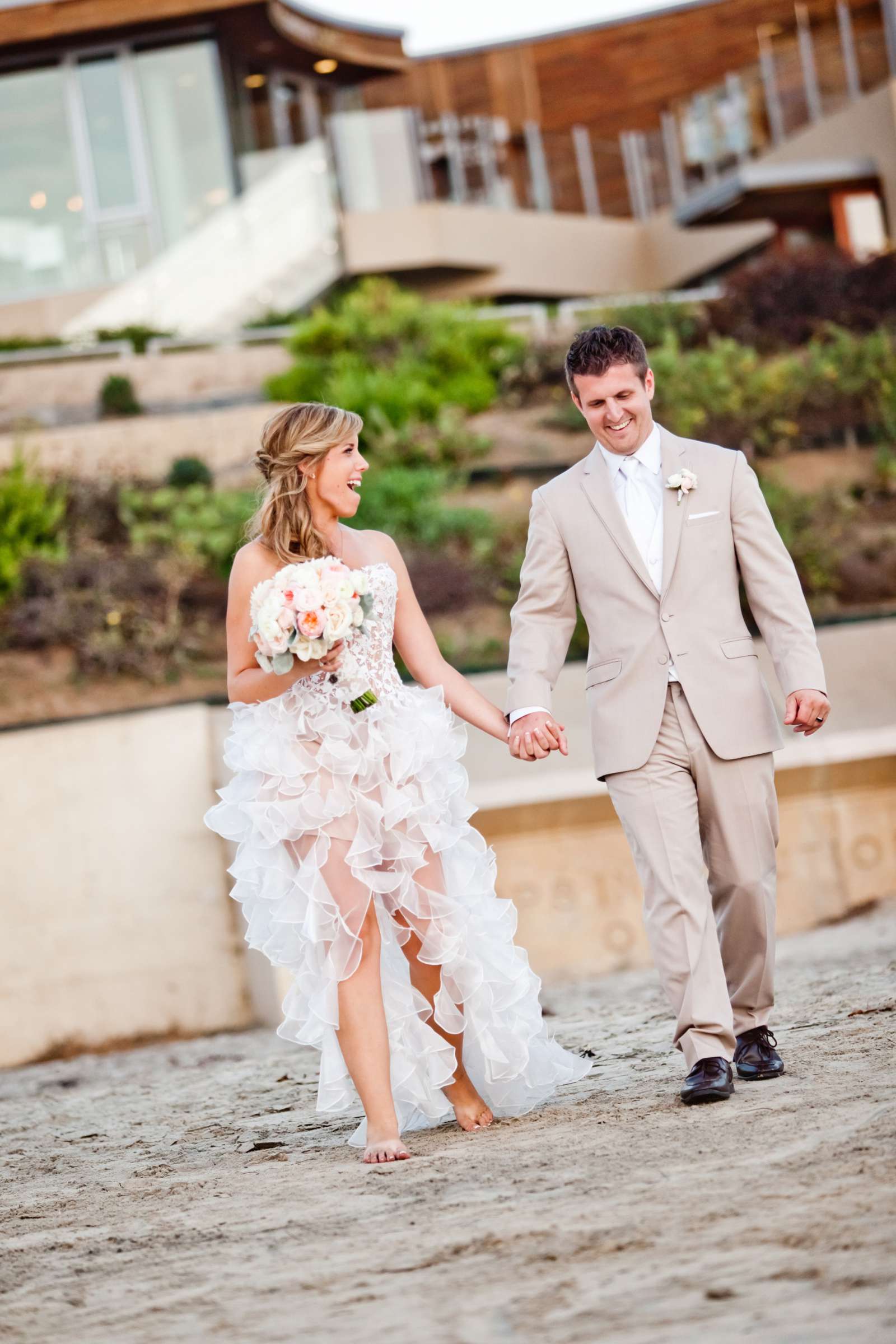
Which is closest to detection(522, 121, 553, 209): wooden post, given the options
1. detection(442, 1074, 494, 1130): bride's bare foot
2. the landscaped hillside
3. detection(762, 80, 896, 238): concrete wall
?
detection(762, 80, 896, 238): concrete wall

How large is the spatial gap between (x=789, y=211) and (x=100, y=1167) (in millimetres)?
18209

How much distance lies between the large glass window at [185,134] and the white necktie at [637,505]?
19254 millimetres

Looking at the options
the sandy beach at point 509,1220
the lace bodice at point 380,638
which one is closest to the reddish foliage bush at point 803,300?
the sandy beach at point 509,1220

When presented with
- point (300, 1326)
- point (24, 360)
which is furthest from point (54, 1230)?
point (24, 360)

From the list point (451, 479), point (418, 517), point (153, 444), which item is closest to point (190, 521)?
point (418, 517)

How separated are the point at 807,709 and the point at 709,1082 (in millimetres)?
1172

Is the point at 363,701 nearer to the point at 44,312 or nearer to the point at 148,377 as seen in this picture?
the point at 148,377

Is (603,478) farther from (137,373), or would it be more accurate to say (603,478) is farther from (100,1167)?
(137,373)

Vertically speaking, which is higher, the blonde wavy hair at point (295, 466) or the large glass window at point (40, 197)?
the large glass window at point (40, 197)

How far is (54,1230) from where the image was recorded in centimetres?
Answer: 404

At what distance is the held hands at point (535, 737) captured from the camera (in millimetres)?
4766

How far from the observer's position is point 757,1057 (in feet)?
15.6

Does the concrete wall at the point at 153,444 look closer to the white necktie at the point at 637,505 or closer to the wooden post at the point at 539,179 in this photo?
the wooden post at the point at 539,179

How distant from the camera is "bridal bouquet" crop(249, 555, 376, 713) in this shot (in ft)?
13.8
